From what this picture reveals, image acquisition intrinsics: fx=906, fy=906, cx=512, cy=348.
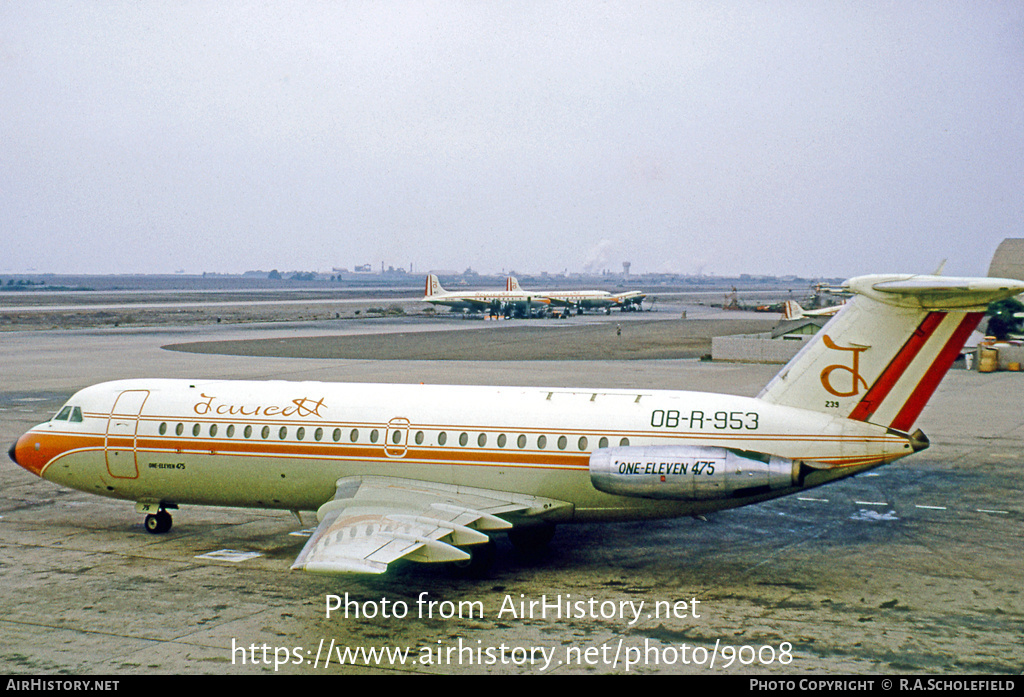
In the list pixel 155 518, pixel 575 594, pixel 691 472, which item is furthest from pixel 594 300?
pixel 575 594

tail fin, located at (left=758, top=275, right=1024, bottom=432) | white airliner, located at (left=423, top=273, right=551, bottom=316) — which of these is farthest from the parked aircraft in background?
tail fin, located at (left=758, top=275, right=1024, bottom=432)

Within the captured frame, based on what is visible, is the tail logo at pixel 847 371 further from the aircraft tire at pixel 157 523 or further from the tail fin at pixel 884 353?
the aircraft tire at pixel 157 523

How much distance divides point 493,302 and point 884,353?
94253mm

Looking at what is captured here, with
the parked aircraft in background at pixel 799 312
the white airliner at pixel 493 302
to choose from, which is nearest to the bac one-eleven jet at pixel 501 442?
the parked aircraft in background at pixel 799 312

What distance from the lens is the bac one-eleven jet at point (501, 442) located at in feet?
49.2

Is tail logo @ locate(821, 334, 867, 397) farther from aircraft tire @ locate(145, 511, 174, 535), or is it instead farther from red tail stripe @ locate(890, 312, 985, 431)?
aircraft tire @ locate(145, 511, 174, 535)

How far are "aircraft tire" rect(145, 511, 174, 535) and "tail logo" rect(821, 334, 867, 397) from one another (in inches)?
539

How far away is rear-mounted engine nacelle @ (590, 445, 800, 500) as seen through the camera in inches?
589

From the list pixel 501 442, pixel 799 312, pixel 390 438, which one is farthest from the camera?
pixel 799 312

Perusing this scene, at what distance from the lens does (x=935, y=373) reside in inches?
604

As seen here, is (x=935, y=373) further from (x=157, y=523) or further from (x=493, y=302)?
(x=493, y=302)

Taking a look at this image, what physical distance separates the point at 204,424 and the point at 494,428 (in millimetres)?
6013
